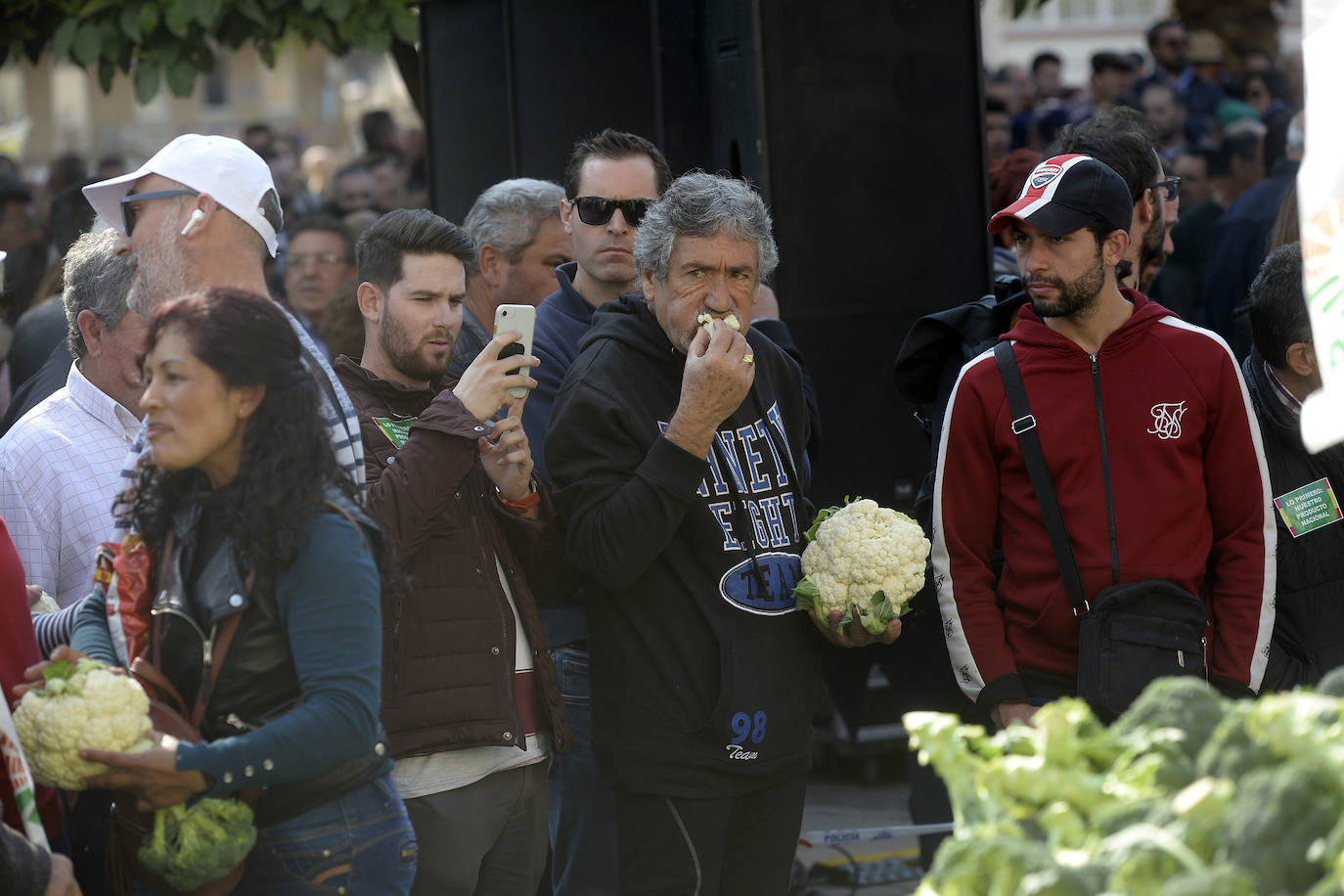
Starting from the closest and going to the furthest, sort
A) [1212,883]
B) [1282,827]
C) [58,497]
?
[1212,883] → [1282,827] → [58,497]

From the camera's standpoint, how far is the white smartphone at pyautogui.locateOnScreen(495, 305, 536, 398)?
340 centimetres

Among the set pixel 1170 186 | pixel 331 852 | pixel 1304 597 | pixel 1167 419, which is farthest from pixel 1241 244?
pixel 331 852

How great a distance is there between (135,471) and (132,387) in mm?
912

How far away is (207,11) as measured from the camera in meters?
6.09

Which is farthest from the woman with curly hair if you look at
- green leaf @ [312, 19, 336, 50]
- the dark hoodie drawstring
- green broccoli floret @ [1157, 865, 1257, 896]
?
green leaf @ [312, 19, 336, 50]

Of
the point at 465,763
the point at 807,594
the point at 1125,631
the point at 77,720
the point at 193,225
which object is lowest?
the point at 465,763

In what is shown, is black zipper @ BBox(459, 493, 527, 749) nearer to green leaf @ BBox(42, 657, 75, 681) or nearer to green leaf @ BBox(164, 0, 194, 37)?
green leaf @ BBox(42, 657, 75, 681)

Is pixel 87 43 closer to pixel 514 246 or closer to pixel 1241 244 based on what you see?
pixel 514 246

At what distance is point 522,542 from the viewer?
3502 millimetres

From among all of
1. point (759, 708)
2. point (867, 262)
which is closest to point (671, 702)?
point (759, 708)

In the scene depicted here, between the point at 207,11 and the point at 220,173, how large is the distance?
3.32 meters

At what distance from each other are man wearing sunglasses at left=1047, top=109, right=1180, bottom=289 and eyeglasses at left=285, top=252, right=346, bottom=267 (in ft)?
12.0

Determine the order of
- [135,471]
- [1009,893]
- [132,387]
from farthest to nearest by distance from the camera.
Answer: [132,387]
[135,471]
[1009,893]

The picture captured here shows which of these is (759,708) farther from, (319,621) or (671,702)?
(319,621)
